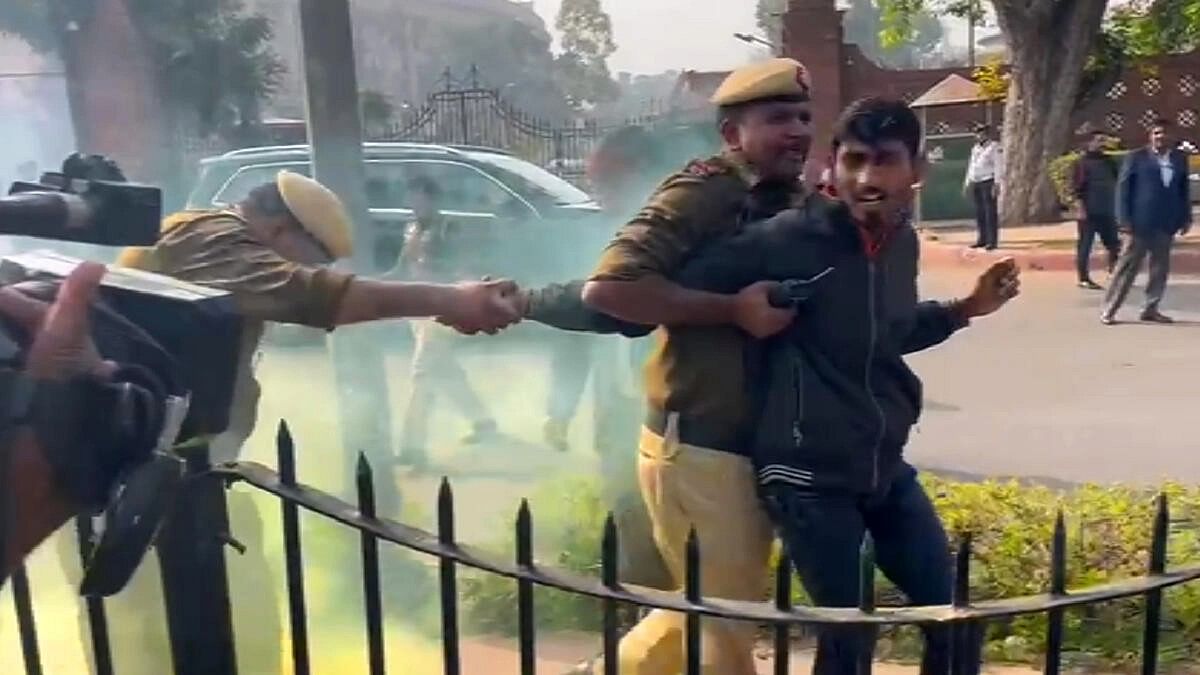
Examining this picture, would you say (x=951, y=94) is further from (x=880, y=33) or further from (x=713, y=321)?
(x=713, y=321)

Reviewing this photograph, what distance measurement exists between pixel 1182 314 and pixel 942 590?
8.58 m

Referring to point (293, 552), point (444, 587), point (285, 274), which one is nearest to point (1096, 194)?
point (285, 274)

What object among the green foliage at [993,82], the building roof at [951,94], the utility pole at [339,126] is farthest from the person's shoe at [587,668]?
the building roof at [951,94]

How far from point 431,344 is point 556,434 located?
0.51m

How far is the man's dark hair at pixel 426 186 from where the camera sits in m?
4.00

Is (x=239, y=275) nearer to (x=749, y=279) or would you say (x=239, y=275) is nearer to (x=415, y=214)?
(x=749, y=279)

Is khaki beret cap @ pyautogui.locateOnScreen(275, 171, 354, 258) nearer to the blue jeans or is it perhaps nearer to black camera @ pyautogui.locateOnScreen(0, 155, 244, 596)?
black camera @ pyautogui.locateOnScreen(0, 155, 244, 596)

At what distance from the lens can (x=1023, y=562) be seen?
388cm

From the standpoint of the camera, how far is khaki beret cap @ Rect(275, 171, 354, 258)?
272cm

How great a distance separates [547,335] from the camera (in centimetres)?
442

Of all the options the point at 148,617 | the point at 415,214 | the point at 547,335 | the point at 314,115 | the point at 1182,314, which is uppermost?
the point at 314,115

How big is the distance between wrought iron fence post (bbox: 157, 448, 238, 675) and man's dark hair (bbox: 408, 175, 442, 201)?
7.14 ft

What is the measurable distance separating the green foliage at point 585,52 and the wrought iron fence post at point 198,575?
6.87ft

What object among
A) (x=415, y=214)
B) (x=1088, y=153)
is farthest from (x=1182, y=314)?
(x=415, y=214)
